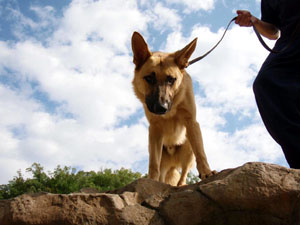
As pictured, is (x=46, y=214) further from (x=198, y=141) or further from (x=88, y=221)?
(x=198, y=141)

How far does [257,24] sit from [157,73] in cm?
156

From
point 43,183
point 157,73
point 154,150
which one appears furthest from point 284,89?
point 43,183

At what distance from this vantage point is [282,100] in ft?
11.5

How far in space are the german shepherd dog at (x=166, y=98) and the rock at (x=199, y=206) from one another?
1.78 metres

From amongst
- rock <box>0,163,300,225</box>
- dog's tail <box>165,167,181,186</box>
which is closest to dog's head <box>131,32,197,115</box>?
dog's tail <box>165,167,181,186</box>

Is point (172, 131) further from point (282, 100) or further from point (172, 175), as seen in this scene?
point (282, 100)

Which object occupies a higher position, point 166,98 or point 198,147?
point 166,98

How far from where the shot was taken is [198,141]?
15.9 feet

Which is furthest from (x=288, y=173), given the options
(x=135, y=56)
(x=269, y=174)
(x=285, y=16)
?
(x=135, y=56)

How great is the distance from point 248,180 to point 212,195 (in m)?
0.33

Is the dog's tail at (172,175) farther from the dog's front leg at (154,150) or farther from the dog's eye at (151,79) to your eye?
→ the dog's eye at (151,79)

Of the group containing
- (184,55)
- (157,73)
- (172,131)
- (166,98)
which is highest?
(184,55)

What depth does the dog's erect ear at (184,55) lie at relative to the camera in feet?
16.7

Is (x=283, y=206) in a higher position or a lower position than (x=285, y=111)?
lower
